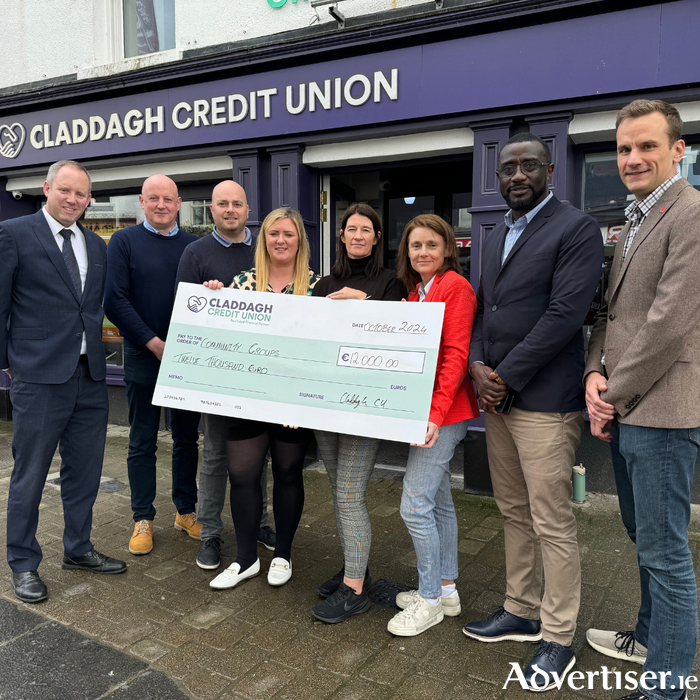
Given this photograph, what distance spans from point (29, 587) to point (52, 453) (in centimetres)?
73

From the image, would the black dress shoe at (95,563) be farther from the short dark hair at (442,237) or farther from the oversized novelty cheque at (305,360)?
the short dark hair at (442,237)

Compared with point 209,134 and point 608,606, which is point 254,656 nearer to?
point 608,606

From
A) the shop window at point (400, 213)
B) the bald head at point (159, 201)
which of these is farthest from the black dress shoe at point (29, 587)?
the shop window at point (400, 213)

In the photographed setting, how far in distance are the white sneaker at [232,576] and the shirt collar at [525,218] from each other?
7.74 ft

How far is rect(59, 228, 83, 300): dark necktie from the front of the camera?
3.33 meters

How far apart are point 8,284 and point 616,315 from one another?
3067 millimetres

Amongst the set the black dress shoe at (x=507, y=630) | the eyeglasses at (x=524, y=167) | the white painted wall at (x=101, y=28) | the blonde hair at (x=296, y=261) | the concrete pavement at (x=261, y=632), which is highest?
the white painted wall at (x=101, y=28)

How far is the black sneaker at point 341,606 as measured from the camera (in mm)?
2908

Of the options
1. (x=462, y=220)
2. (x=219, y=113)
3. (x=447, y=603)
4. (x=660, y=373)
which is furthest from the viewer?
(x=462, y=220)

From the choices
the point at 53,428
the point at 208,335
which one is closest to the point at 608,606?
the point at 208,335

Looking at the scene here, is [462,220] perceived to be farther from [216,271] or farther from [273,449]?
[273,449]

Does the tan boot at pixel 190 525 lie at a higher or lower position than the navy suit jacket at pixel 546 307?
lower

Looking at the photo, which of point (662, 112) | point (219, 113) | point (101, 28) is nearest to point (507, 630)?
point (662, 112)

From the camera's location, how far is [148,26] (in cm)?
673
